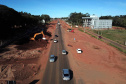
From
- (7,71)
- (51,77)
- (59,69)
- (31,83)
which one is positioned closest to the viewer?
(31,83)

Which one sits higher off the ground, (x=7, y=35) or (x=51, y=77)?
(x=7, y=35)

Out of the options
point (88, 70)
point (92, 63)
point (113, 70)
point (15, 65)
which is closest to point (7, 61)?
point (15, 65)

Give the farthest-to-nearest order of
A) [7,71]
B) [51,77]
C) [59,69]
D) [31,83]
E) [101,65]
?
[101,65] < [59,69] < [7,71] < [51,77] < [31,83]

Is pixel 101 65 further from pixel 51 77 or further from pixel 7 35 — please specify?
pixel 7 35

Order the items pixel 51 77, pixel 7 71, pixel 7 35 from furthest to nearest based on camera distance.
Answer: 1. pixel 7 35
2. pixel 7 71
3. pixel 51 77

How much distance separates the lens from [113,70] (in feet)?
81.0

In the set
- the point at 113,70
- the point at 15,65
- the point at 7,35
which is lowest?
the point at 113,70

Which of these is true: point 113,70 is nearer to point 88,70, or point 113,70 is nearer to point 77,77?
point 88,70

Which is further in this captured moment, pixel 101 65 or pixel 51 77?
pixel 101 65

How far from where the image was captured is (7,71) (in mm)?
22484

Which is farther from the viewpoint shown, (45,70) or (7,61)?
(7,61)

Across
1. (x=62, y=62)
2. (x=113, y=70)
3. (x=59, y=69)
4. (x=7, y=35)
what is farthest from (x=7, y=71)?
(x=7, y=35)

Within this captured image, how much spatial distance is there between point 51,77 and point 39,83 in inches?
112

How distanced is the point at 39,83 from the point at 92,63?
15.9 metres
